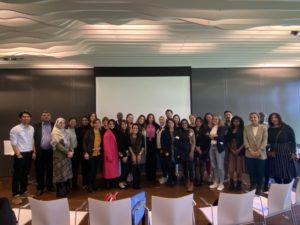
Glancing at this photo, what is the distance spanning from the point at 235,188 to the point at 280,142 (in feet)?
4.12

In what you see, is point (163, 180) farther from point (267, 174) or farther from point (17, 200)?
point (17, 200)

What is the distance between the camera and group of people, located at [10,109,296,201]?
4711mm

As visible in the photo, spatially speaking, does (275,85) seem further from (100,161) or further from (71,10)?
(71,10)

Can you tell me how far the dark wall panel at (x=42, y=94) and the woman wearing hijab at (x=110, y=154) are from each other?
2.40 meters

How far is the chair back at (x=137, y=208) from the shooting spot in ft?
8.79

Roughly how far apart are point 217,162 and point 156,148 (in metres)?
1.40

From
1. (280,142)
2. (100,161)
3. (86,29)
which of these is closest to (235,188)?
(280,142)

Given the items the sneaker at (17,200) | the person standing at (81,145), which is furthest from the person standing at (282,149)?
the sneaker at (17,200)

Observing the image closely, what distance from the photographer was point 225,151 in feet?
17.6

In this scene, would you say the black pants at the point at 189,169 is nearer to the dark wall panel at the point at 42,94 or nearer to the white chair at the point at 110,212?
the white chair at the point at 110,212

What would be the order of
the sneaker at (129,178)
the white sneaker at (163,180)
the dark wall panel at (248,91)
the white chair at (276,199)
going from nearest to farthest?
the white chair at (276,199)
the sneaker at (129,178)
the white sneaker at (163,180)
the dark wall panel at (248,91)

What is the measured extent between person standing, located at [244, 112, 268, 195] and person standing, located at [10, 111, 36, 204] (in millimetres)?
3861

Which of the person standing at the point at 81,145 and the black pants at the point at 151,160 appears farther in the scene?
the black pants at the point at 151,160

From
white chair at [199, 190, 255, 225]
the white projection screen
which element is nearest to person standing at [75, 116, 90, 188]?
the white projection screen
